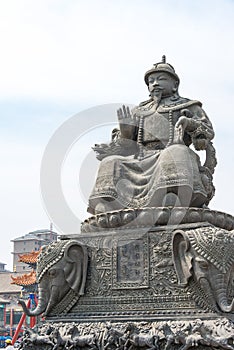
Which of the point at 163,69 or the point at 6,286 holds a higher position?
the point at 163,69

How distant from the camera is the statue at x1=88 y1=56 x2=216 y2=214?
24.2 feet

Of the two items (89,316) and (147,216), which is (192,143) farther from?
(89,316)

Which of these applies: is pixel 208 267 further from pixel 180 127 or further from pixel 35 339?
pixel 35 339

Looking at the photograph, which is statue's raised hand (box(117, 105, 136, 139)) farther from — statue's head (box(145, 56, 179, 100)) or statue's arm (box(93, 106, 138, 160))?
statue's head (box(145, 56, 179, 100))

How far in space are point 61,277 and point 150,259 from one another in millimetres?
1144

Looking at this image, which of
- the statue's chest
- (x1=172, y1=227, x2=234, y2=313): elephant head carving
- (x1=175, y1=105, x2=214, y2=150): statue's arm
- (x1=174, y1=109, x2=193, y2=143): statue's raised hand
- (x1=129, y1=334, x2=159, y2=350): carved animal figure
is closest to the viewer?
(x1=129, y1=334, x2=159, y2=350): carved animal figure

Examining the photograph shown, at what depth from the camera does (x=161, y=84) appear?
28.3 ft

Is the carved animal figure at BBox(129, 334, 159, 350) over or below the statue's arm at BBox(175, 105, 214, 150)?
below

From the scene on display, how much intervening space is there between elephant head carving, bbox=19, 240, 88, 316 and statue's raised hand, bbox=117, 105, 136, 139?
1898mm

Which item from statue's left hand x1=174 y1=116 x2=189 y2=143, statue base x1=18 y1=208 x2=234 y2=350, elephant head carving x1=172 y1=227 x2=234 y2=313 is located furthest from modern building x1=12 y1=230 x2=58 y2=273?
elephant head carving x1=172 y1=227 x2=234 y2=313

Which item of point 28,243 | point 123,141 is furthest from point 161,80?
point 28,243

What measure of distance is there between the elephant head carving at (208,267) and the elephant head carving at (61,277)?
1.29m

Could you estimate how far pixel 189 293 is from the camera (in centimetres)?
672

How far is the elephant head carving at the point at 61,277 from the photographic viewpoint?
7383 mm
